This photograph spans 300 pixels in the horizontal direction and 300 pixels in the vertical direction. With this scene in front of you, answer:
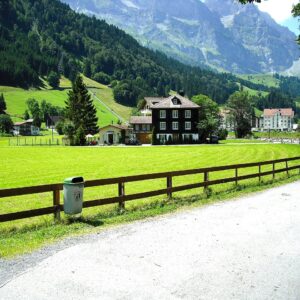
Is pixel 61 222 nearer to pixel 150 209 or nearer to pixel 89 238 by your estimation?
pixel 89 238

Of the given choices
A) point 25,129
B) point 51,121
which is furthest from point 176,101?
point 51,121

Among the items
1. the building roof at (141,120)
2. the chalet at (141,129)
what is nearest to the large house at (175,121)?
the chalet at (141,129)

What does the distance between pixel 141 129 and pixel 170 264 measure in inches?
3646

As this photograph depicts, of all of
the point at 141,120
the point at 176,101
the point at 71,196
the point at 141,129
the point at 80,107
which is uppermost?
the point at 176,101

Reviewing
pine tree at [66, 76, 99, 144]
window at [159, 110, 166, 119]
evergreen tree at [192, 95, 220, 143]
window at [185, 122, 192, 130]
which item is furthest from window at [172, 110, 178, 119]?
pine tree at [66, 76, 99, 144]

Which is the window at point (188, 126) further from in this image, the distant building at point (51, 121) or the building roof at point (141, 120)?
the distant building at point (51, 121)

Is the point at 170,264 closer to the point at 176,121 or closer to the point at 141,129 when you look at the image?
the point at 176,121

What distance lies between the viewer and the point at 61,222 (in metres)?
12.8

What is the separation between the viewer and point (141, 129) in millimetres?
100812

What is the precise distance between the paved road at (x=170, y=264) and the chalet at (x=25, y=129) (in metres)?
153

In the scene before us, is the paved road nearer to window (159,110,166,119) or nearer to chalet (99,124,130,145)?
window (159,110,166,119)

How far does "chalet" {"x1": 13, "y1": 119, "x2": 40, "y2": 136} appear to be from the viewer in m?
158

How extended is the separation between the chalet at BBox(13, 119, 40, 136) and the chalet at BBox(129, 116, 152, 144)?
7064 centimetres

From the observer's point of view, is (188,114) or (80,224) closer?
(80,224)
